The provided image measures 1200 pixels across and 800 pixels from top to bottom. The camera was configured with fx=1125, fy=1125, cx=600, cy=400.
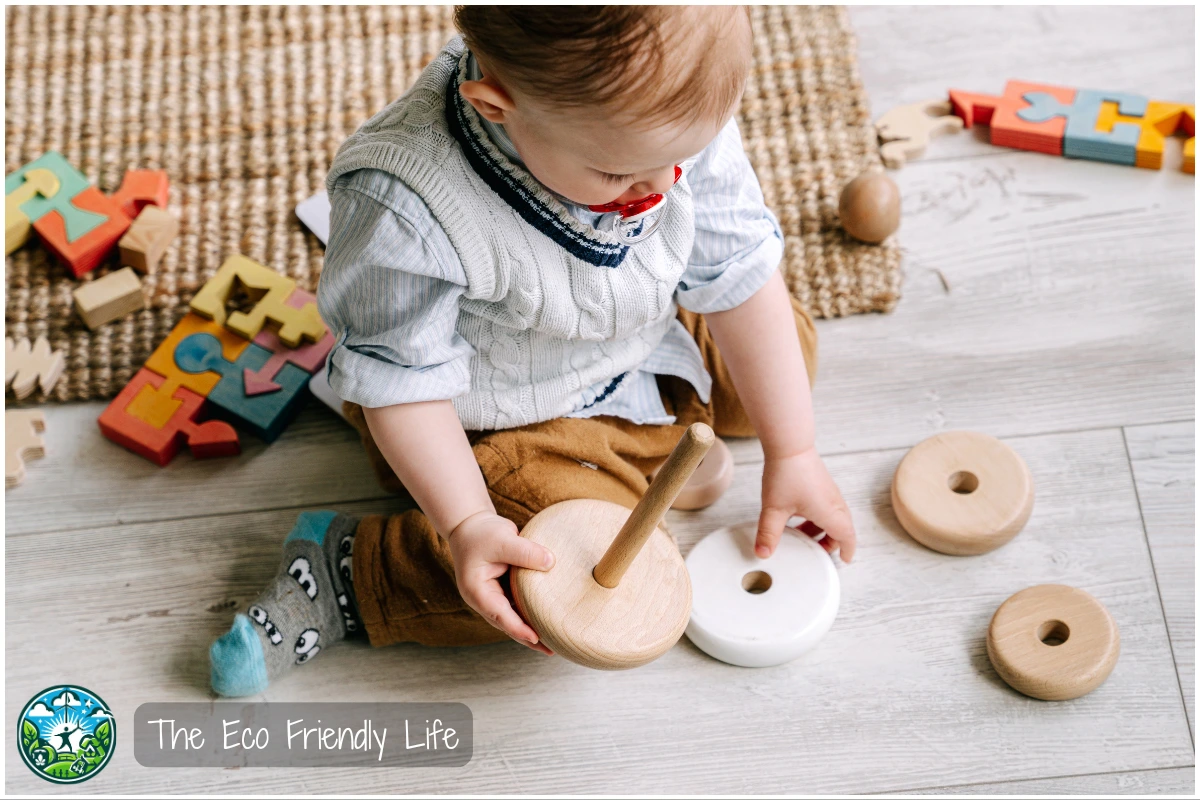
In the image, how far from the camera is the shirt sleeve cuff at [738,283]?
72 centimetres

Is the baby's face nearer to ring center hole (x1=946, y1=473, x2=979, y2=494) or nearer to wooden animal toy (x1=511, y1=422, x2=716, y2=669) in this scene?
wooden animal toy (x1=511, y1=422, x2=716, y2=669)

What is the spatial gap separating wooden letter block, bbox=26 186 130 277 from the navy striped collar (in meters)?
0.47

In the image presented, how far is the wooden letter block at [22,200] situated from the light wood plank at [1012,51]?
0.73 meters

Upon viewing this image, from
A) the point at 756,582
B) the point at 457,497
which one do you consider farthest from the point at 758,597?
the point at 457,497

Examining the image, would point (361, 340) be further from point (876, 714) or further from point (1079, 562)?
point (1079, 562)

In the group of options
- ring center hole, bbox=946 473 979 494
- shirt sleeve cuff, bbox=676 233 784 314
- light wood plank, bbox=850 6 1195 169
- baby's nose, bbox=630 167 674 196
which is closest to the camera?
baby's nose, bbox=630 167 674 196

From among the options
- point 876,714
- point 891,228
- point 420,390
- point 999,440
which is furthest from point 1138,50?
point 420,390

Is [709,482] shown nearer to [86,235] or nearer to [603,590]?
[603,590]

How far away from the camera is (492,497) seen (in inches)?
28.6

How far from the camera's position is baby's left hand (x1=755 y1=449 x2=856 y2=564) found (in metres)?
0.77

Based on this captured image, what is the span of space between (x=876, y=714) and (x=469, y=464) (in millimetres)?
328

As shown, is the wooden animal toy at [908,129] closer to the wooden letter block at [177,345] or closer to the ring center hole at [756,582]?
the ring center hole at [756,582]

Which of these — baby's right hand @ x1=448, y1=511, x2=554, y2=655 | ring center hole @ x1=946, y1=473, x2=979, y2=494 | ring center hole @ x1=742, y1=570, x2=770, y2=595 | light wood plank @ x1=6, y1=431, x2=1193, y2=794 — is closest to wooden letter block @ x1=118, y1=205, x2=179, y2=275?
light wood plank @ x1=6, y1=431, x2=1193, y2=794

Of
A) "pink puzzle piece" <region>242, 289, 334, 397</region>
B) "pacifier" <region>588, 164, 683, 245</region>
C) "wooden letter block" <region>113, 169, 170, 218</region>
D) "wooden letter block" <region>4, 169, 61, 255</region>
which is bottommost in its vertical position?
"pink puzzle piece" <region>242, 289, 334, 397</region>
